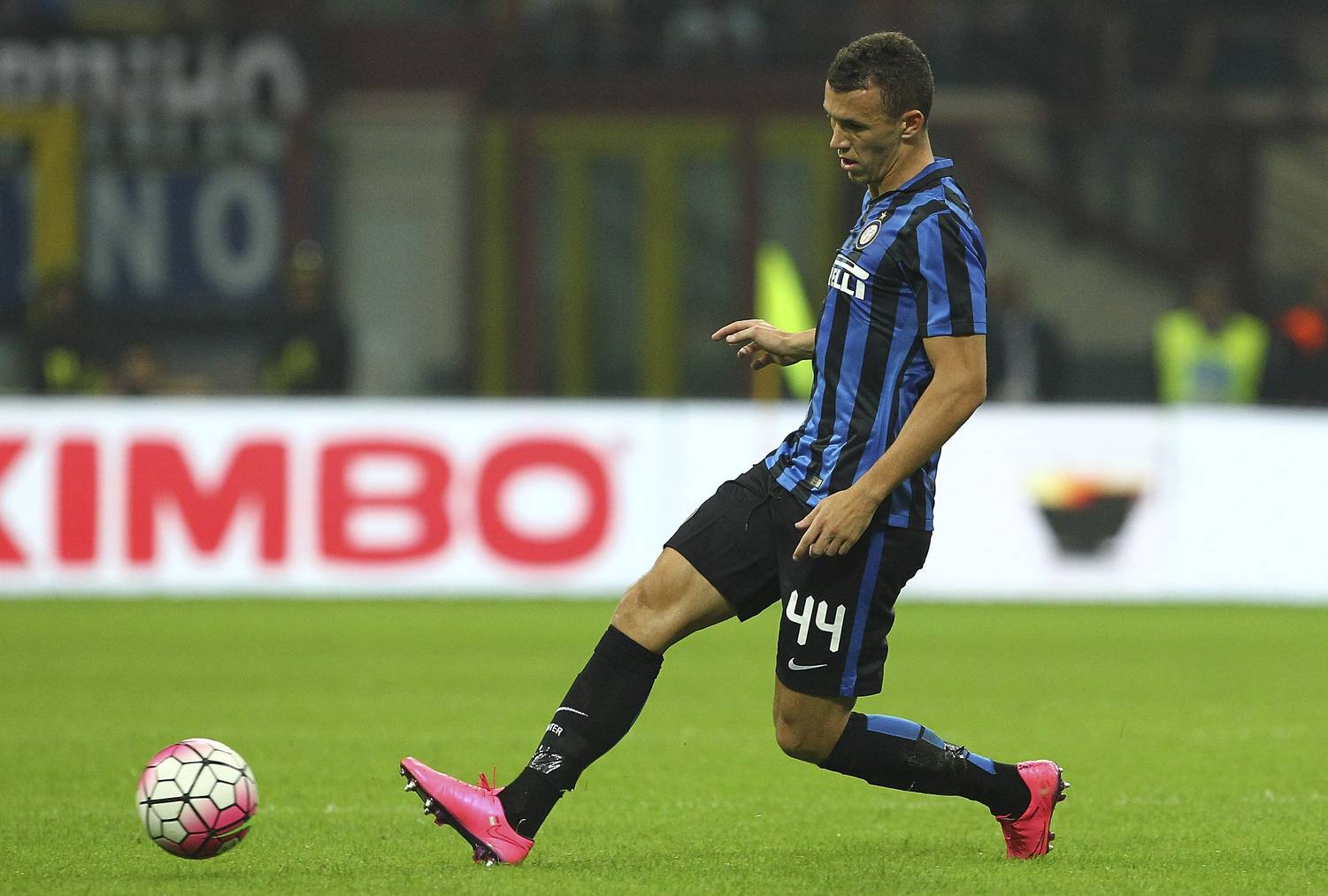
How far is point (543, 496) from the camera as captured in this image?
44.8ft

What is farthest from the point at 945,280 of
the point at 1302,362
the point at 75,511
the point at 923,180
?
the point at 1302,362

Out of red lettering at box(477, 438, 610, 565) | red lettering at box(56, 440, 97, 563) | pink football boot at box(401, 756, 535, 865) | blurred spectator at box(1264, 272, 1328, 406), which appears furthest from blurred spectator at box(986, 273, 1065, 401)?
pink football boot at box(401, 756, 535, 865)

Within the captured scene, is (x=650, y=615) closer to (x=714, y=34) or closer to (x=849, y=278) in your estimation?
(x=849, y=278)

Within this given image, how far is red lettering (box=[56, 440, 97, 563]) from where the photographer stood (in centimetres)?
1338

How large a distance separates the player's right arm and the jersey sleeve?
0.56 metres

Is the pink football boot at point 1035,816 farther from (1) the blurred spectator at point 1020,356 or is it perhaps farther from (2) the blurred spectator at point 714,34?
(2) the blurred spectator at point 714,34

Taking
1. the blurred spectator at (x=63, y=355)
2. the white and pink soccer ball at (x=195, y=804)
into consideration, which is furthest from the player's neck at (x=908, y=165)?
the blurred spectator at (x=63, y=355)

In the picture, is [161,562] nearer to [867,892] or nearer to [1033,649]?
[1033,649]

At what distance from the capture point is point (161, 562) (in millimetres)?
13430

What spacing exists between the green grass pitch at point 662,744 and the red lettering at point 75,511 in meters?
0.45

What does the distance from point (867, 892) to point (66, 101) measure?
17.2 meters

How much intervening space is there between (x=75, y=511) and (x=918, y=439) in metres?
9.22

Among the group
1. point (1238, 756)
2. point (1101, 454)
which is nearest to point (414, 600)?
point (1101, 454)

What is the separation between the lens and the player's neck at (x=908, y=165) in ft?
17.2
